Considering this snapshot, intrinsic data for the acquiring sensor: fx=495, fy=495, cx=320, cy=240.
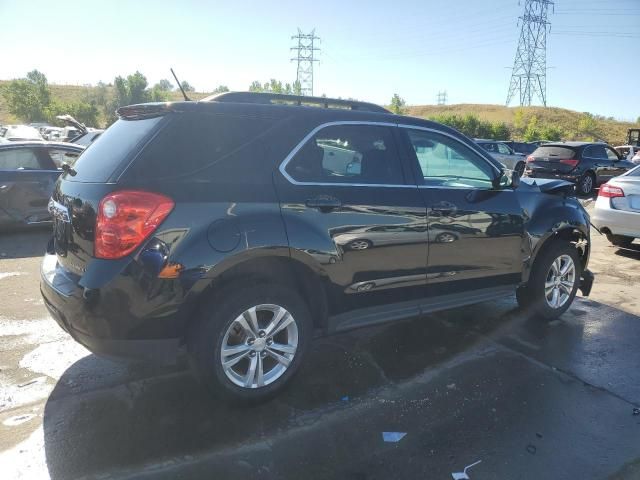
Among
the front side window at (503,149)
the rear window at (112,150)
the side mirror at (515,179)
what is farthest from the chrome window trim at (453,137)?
the front side window at (503,149)

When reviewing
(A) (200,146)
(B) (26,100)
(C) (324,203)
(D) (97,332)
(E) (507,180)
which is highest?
(B) (26,100)

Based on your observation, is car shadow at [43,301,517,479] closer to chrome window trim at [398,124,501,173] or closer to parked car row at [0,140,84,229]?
chrome window trim at [398,124,501,173]

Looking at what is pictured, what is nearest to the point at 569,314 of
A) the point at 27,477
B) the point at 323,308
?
the point at 323,308

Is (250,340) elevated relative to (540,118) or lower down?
lower down

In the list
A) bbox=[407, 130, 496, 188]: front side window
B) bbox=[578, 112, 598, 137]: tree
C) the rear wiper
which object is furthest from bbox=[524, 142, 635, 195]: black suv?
bbox=[578, 112, 598, 137]: tree

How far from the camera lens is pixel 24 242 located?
738 centimetres

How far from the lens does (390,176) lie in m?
3.63

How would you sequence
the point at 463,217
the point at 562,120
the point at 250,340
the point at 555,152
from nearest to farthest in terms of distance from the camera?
1. the point at 250,340
2. the point at 463,217
3. the point at 555,152
4. the point at 562,120

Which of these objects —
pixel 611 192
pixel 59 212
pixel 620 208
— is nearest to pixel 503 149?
pixel 611 192

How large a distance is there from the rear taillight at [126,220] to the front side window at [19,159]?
5.93m

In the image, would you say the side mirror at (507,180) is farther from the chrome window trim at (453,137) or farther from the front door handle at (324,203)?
the front door handle at (324,203)

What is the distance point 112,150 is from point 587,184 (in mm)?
15839

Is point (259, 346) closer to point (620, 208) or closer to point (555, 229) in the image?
point (555, 229)

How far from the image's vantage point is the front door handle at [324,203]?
10.4ft
